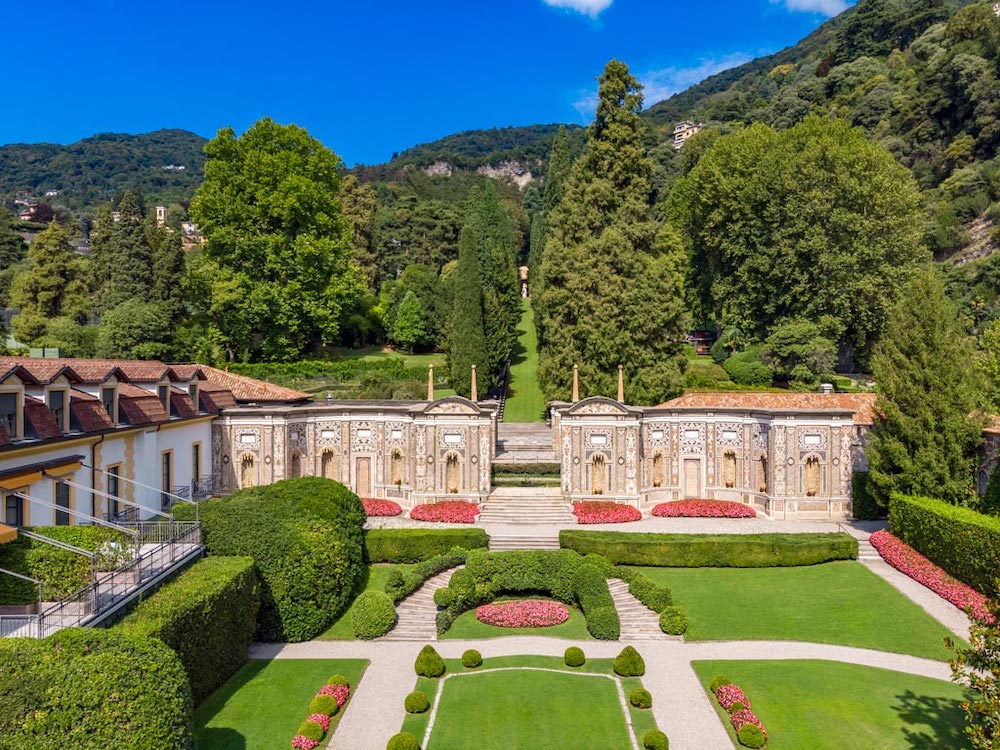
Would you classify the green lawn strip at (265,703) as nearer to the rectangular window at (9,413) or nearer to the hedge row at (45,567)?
the hedge row at (45,567)

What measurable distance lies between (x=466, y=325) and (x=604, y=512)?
74.1 ft

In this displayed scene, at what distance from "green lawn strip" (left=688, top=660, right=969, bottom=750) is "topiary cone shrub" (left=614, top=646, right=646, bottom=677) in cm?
177

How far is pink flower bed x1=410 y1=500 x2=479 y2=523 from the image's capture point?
32.9 m

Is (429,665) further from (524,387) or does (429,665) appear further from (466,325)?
(524,387)

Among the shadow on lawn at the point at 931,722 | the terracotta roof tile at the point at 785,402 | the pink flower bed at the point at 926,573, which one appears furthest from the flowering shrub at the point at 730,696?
the terracotta roof tile at the point at 785,402

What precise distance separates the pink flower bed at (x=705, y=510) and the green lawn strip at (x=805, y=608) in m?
5.91

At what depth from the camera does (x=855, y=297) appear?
154ft

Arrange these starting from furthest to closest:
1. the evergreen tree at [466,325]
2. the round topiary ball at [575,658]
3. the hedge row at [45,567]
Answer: the evergreen tree at [466,325] < the round topiary ball at [575,658] < the hedge row at [45,567]

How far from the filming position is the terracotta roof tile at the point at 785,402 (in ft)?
113

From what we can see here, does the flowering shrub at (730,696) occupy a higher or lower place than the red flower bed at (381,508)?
lower

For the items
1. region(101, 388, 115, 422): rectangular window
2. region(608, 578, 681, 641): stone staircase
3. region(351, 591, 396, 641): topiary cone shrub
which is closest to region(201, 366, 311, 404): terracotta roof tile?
region(101, 388, 115, 422): rectangular window

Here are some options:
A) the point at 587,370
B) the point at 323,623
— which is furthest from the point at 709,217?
the point at 323,623

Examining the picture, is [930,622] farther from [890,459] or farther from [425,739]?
[425,739]

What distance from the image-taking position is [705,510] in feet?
112
